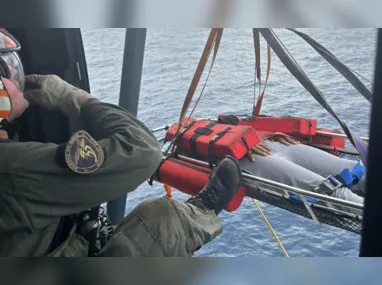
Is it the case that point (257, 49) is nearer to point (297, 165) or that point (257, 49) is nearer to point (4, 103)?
point (297, 165)

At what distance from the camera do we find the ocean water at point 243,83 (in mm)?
973

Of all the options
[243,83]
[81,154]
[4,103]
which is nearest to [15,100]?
[4,103]

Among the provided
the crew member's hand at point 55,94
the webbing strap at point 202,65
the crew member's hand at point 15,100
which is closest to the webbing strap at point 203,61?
the webbing strap at point 202,65

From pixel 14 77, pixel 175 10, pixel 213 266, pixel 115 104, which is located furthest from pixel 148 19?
pixel 213 266

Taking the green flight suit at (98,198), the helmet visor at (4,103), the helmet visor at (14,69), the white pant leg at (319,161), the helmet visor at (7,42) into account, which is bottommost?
the green flight suit at (98,198)

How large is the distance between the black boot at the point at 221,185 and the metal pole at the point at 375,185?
0.94ft

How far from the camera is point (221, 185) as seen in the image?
0.98 meters

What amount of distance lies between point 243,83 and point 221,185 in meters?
0.22

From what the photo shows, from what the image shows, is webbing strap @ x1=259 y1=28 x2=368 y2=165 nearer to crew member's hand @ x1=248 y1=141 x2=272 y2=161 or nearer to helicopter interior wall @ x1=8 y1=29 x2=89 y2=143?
crew member's hand @ x1=248 y1=141 x2=272 y2=161

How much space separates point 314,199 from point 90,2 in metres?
0.61

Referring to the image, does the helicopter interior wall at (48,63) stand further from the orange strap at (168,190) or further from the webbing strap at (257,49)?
the webbing strap at (257,49)

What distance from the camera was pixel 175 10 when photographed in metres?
0.94

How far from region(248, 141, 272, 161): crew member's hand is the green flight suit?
0.15m

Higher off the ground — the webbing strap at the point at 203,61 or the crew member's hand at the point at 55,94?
the webbing strap at the point at 203,61
